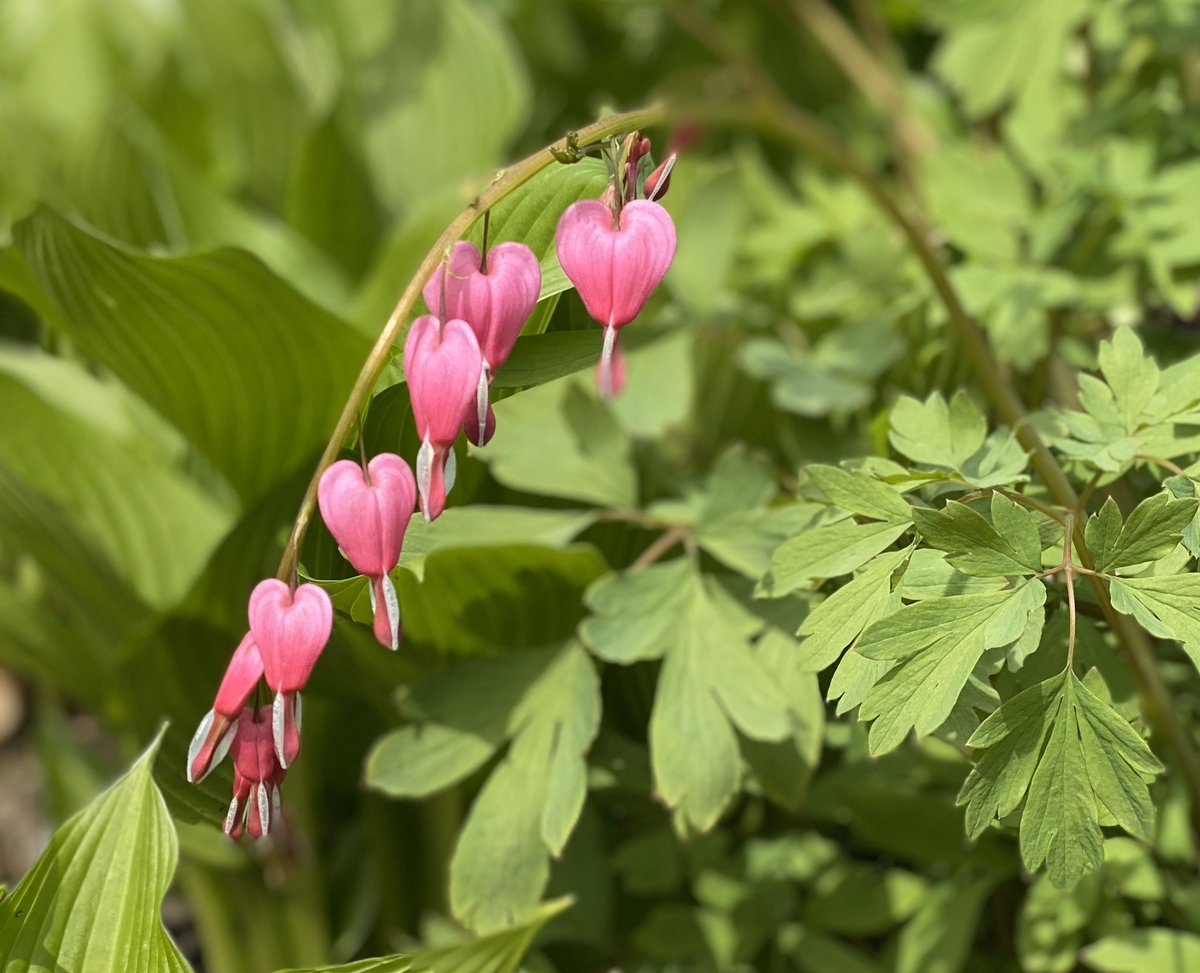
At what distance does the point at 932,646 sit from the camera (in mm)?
599

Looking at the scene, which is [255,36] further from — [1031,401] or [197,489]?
[1031,401]

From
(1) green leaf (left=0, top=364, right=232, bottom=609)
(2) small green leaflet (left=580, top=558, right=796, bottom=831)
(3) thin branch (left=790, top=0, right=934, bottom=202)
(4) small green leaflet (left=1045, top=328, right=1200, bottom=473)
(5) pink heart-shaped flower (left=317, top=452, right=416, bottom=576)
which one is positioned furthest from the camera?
(3) thin branch (left=790, top=0, right=934, bottom=202)

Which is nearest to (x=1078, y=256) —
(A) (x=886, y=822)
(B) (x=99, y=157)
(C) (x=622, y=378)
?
(C) (x=622, y=378)

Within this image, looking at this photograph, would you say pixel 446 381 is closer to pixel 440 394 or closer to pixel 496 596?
pixel 440 394

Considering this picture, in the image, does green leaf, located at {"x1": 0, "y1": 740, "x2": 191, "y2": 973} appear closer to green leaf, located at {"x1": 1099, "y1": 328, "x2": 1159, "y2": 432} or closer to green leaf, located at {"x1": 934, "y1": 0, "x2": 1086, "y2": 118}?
green leaf, located at {"x1": 1099, "y1": 328, "x2": 1159, "y2": 432}

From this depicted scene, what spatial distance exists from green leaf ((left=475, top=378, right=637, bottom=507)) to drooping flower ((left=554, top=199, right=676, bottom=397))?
357 mm

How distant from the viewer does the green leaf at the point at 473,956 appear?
0.73m

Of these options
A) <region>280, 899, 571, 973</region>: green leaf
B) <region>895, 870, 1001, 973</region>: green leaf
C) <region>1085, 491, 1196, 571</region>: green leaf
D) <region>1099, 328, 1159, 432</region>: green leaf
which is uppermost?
<region>1099, 328, 1159, 432</region>: green leaf

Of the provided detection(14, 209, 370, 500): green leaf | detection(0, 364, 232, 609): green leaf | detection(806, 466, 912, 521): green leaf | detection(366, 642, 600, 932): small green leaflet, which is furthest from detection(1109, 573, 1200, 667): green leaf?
detection(0, 364, 232, 609): green leaf

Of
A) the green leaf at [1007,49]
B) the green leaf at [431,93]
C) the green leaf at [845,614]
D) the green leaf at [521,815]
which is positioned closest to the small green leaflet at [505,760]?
the green leaf at [521,815]

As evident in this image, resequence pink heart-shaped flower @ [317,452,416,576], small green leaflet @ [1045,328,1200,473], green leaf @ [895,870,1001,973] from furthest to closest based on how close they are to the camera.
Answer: green leaf @ [895,870,1001,973] → small green leaflet @ [1045,328,1200,473] → pink heart-shaped flower @ [317,452,416,576]

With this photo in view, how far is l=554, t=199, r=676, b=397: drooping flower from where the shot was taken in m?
0.57

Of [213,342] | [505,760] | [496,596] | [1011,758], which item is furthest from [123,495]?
[1011,758]

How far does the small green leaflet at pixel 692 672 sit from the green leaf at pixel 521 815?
0.05 meters
